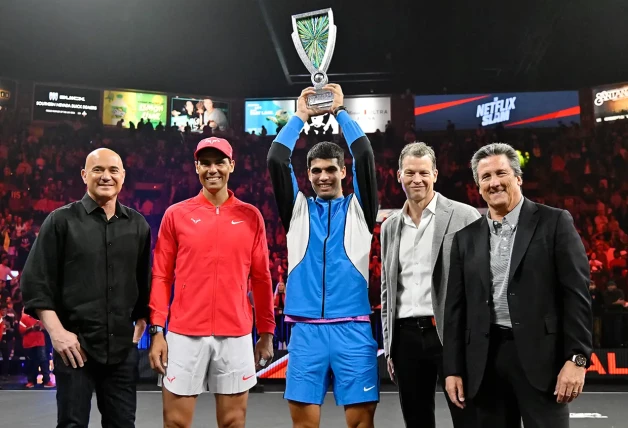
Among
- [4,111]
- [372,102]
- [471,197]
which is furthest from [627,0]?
[4,111]

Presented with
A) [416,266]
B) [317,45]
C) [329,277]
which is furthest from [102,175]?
[416,266]

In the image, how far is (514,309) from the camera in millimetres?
2391

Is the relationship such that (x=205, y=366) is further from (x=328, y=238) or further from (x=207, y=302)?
(x=328, y=238)

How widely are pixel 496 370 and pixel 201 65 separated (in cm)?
1687

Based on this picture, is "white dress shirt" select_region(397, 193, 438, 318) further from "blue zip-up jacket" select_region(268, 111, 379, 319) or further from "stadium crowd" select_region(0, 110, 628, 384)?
"stadium crowd" select_region(0, 110, 628, 384)

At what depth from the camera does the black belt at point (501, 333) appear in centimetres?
243

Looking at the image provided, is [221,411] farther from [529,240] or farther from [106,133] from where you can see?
[106,133]

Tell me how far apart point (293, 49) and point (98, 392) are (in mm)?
13958

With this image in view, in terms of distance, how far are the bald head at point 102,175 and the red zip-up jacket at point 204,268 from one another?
1.09 feet

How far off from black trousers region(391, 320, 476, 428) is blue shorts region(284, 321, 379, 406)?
16 centimetres

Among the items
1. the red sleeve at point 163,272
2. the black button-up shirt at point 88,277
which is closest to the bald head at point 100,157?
the black button-up shirt at point 88,277

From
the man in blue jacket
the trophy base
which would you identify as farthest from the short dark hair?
the trophy base

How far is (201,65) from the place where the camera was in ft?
58.6

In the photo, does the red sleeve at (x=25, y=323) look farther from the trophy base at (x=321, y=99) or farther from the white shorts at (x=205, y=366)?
the trophy base at (x=321, y=99)
